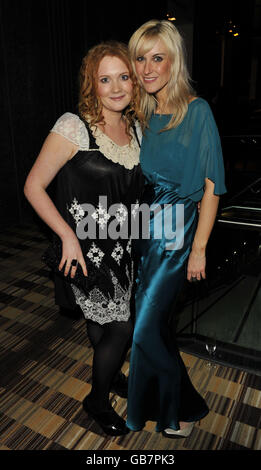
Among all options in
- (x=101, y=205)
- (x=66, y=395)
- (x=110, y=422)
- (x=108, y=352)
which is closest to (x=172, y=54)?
(x=101, y=205)

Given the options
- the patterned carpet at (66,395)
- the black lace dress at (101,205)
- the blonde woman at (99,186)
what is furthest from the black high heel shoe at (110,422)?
the black lace dress at (101,205)

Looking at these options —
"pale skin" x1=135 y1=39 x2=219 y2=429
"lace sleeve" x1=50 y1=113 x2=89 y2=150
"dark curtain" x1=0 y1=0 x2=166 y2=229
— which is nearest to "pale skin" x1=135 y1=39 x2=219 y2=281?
"pale skin" x1=135 y1=39 x2=219 y2=429

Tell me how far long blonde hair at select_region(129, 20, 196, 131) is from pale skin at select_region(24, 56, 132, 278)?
0.10 meters

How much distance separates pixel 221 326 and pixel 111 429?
115 centimetres

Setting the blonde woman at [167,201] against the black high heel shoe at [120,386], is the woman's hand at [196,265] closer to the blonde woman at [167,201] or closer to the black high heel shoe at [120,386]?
the blonde woman at [167,201]

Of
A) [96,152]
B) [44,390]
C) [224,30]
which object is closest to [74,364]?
[44,390]

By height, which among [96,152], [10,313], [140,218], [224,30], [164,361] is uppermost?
[224,30]

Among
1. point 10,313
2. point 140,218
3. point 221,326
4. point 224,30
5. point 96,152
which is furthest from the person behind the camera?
point 224,30

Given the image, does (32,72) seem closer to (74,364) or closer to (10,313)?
(10,313)

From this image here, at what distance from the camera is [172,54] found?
4.29 feet

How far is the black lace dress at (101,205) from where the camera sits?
4.46 feet

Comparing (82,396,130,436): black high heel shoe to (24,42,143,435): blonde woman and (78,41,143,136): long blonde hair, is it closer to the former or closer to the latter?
(24,42,143,435): blonde woman

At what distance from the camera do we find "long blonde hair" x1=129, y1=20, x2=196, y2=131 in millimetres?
1295
